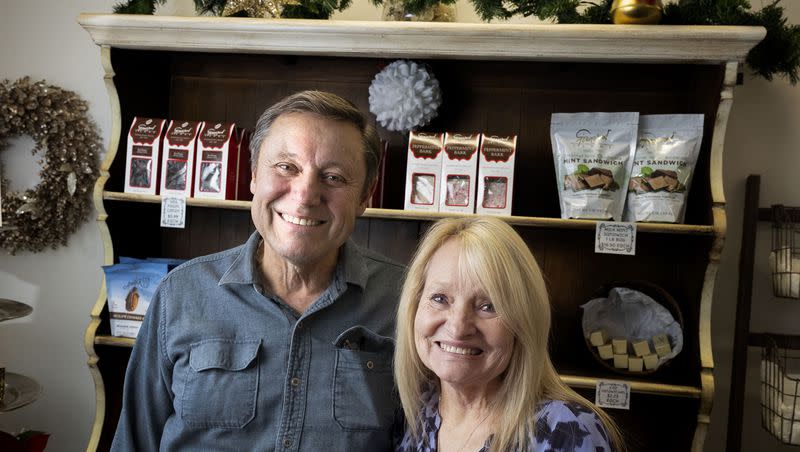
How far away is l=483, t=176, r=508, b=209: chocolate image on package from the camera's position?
2.28 meters

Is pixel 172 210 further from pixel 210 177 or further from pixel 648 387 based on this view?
pixel 648 387

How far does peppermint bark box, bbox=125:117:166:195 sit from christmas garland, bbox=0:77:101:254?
0.50 m

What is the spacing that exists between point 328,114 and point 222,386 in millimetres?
613

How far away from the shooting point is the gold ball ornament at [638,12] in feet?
7.02

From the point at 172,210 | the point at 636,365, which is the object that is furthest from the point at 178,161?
the point at 636,365

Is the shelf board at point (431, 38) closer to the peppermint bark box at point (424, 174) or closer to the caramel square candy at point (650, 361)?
the peppermint bark box at point (424, 174)

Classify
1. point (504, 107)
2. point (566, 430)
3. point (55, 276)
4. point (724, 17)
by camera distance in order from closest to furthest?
point (566, 430)
point (724, 17)
point (504, 107)
point (55, 276)

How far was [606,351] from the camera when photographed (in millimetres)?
2322

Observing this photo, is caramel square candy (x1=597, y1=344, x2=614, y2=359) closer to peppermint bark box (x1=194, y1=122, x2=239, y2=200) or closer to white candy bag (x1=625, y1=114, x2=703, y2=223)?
white candy bag (x1=625, y1=114, x2=703, y2=223)

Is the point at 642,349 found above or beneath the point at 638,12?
beneath

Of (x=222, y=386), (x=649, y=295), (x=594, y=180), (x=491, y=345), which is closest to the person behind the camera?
(x=491, y=345)

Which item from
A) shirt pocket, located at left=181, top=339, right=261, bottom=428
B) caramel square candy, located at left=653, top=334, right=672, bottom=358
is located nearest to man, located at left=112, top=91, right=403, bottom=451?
shirt pocket, located at left=181, top=339, right=261, bottom=428

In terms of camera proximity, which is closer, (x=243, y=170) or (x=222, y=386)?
(x=222, y=386)

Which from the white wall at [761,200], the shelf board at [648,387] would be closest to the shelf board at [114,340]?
the shelf board at [648,387]
